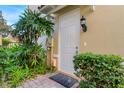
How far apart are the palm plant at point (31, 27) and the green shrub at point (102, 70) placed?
3.20m

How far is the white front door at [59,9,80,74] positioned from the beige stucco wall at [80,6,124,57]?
50 cm

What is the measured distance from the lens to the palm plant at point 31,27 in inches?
258

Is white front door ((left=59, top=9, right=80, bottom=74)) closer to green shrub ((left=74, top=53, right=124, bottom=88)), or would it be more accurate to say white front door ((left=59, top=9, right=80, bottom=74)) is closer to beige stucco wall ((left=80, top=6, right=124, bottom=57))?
beige stucco wall ((left=80, top=6, right=124, bottom=57))

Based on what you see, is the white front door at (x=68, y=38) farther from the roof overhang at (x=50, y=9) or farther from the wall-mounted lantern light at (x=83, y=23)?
the wall-mounted lantern light at (x=83, y=23)

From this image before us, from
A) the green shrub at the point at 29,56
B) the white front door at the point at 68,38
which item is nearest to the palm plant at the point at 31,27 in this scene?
the green shrub at the point at 29,56

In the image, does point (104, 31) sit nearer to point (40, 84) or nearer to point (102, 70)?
point (102, 70)

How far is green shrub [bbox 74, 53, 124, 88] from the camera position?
338 centimetres

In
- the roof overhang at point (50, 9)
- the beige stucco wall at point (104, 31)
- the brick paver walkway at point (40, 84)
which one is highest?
the roof overhang at point (50, 9)

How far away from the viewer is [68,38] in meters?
6.21

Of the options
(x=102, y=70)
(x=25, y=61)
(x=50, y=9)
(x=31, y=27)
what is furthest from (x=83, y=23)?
(x=25, y=61)

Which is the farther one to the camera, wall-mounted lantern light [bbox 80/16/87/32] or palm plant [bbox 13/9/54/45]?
palm plant [bbox 13/9/54/45]

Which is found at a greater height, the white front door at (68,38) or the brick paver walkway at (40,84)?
the white front door at (68,38)

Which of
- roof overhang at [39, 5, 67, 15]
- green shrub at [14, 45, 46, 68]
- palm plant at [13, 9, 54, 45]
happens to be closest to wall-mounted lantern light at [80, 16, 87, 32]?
roof overhang at [39, 5, 67, 15]
